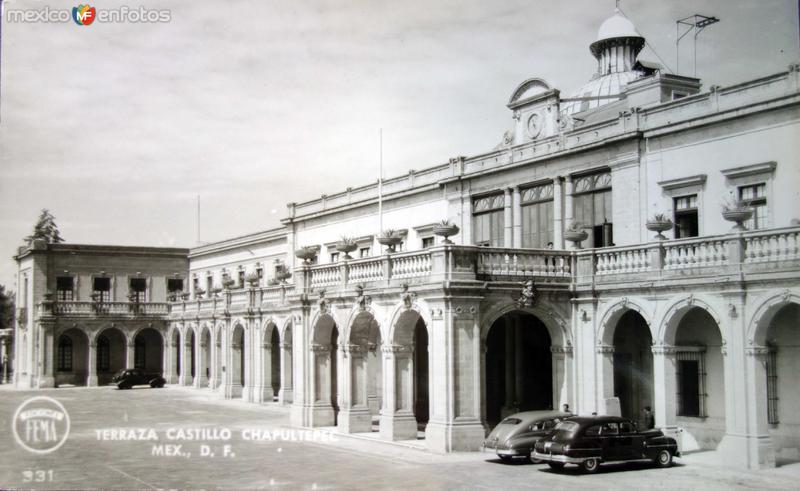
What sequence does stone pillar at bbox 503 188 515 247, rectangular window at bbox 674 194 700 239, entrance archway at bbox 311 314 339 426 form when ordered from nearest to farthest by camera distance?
rectangular window at bbox 674 194 700 239
entrance archway at bbox 311 314 339 426
stone pillar at bbox 503 188 515 247

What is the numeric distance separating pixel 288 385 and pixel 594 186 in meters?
20.5

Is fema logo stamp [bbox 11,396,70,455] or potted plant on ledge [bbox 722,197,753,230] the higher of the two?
potted plant on ledge [bbox 722,197,753,230]

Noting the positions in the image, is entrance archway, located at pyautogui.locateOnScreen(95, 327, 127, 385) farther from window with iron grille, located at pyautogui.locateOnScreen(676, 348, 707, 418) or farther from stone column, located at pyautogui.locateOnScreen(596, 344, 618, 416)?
window with iron grille, located at pyautogui.locateOnScreen(676, 348, 707, 418)

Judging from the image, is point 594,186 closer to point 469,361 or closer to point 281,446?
point 469,361

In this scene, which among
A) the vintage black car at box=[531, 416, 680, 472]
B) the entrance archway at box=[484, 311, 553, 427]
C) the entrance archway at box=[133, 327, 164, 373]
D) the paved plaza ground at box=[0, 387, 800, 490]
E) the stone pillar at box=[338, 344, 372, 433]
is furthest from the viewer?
the entrance archway at box=[133, 327, 164, 373]

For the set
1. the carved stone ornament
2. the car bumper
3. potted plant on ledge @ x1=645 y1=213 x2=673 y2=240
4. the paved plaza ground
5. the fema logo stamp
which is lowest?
the fema logo stamp

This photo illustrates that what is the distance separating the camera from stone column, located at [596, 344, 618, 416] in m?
27.0

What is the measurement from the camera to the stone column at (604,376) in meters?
27.0

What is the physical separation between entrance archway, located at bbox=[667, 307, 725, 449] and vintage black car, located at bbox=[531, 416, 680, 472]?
3.96 metres

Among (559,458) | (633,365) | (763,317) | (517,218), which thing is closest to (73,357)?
(517,218)

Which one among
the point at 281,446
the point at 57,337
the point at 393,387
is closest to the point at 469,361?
the point at 393,387

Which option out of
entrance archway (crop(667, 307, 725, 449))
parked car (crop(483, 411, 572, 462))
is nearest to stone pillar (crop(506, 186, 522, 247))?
entrance archway (crop(667, 307, 725, 449))

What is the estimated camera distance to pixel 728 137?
2655 centimetres

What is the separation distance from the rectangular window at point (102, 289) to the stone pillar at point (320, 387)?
39474mm
